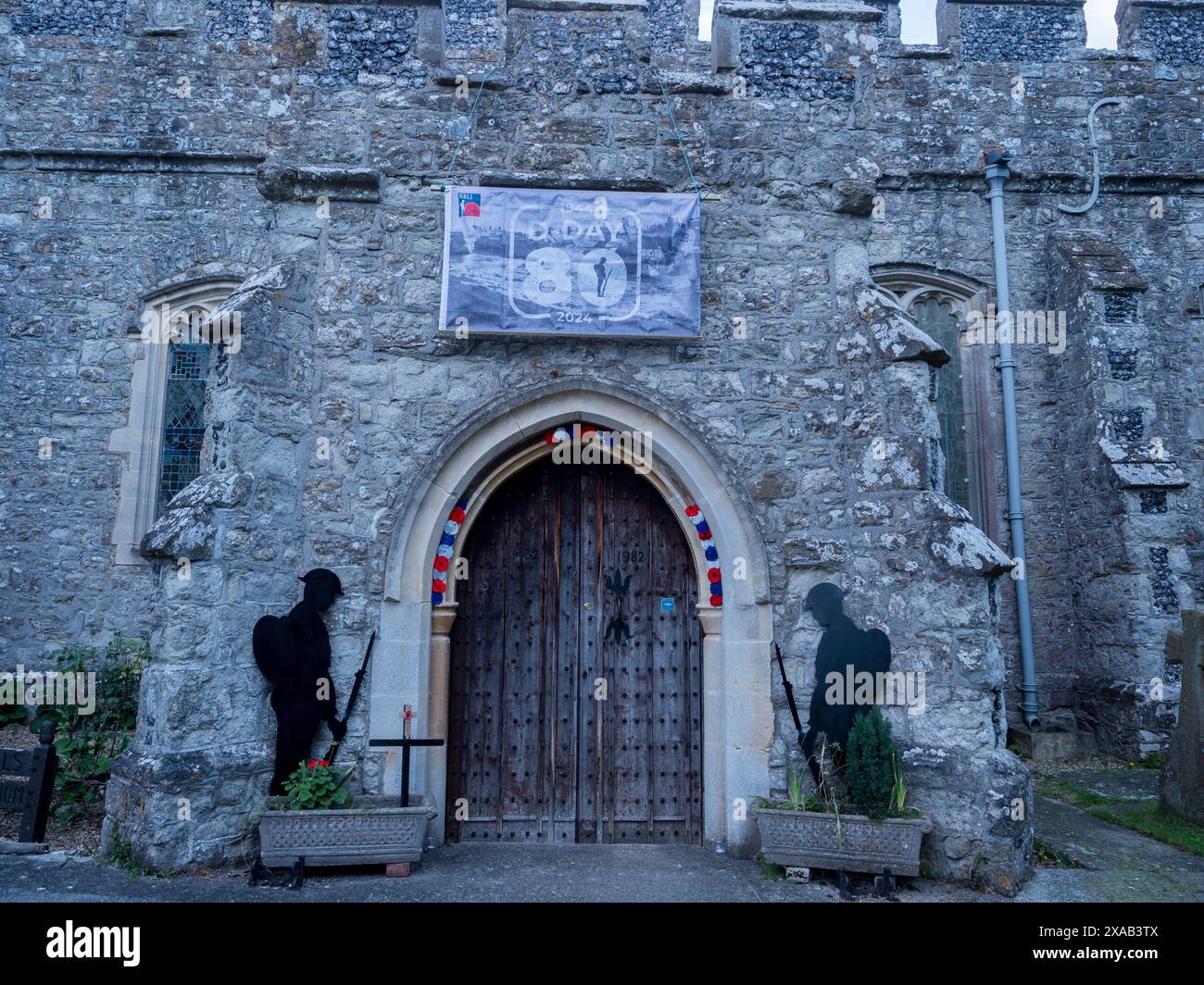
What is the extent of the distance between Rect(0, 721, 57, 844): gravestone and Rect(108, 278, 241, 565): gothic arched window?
375 centimetres

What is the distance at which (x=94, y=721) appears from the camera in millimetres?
7484

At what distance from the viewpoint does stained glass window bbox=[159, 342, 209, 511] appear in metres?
9.50

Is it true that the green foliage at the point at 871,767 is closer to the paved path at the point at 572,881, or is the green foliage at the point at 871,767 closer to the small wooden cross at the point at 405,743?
the paved path at the point at 572,881

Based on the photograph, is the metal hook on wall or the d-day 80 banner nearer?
the d-day 80 banner

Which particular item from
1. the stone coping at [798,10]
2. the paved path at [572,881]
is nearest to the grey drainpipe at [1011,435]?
the paved path at [572,881]

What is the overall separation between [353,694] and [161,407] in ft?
18.8

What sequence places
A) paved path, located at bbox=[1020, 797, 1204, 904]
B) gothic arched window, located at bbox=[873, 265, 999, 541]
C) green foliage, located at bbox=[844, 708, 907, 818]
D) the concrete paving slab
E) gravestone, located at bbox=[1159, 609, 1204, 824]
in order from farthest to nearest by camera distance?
gothic arched window, located at bbox=[873, 265, 999, 541], the concrete paving slab, gravestone, located at bbox=[1159, 609, 1204, 824], green foliage, located at bbox=[844, 708, 907, 818], paved path, located at bbox=[1020, 797, 1204, 904]

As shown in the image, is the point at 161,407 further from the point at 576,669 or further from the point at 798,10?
the point at 798,10

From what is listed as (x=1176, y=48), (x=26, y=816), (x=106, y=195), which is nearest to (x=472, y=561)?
(x=26, y=816)

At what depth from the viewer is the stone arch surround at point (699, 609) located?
18.2 feet

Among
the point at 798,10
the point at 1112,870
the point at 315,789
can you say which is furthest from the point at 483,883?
the point at 798,10

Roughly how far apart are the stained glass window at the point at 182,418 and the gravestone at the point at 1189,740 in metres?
9.77

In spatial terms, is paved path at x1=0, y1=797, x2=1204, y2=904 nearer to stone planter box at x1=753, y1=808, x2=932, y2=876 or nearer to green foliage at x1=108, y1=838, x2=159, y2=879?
green foliage at x1=108, y1=838, x2=159, y2=879
